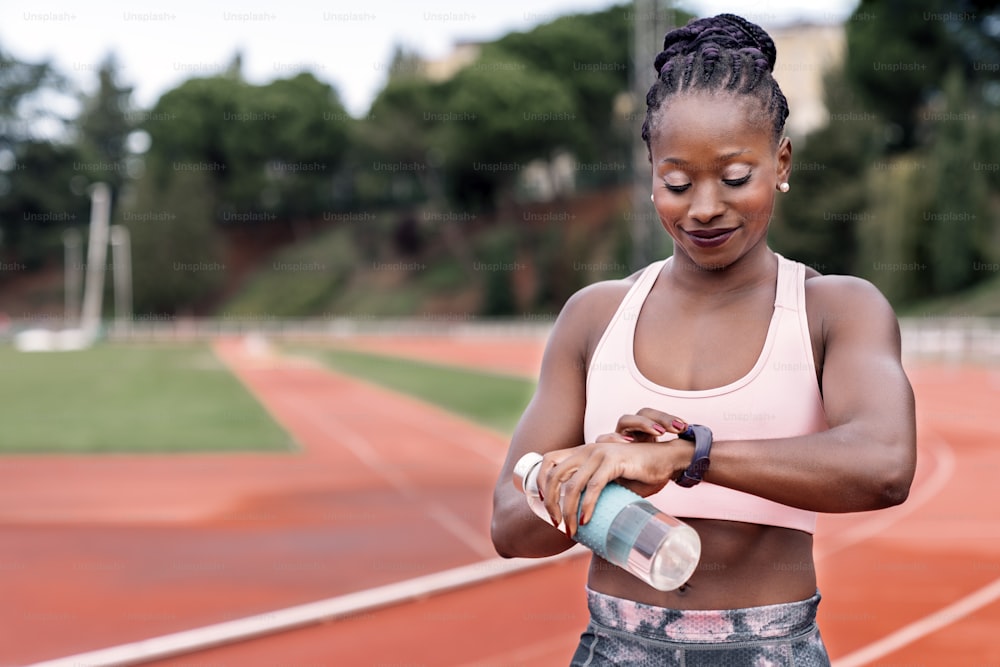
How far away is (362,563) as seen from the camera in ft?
25.9

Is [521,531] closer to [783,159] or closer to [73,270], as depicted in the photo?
[783,159]

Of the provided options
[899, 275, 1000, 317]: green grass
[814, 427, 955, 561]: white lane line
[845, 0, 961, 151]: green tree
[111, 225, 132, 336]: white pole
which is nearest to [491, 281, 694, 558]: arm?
[814, 427, 955, 561]: white lane line

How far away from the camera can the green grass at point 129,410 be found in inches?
571

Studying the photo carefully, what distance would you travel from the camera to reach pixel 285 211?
234 feet

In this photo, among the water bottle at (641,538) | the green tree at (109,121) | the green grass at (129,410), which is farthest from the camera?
the green tree at (109,121)

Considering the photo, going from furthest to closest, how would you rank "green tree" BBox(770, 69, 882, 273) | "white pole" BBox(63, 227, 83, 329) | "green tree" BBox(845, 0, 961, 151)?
1. "white pole" BBox(63, 227, 83, 329)
2. "green tree" BBox(845, 0, 961, 151)
3. "green tree" BBox(770, 69, 882, 273)

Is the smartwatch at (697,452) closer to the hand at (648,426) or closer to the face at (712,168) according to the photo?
the hand at (648,426)

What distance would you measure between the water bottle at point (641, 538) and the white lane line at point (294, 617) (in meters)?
4.61

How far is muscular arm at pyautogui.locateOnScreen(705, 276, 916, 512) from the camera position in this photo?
1499mm

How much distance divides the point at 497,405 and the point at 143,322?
48.2 m

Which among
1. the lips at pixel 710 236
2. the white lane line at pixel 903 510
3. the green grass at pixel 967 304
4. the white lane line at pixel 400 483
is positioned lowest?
the white lane line at pixel 400 483

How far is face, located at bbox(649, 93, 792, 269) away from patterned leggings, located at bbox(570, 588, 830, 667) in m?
0.55

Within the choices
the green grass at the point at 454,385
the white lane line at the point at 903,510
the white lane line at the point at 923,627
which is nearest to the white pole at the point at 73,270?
the green grass at the point at 454,385

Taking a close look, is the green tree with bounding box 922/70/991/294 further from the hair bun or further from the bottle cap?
the bottle cap
